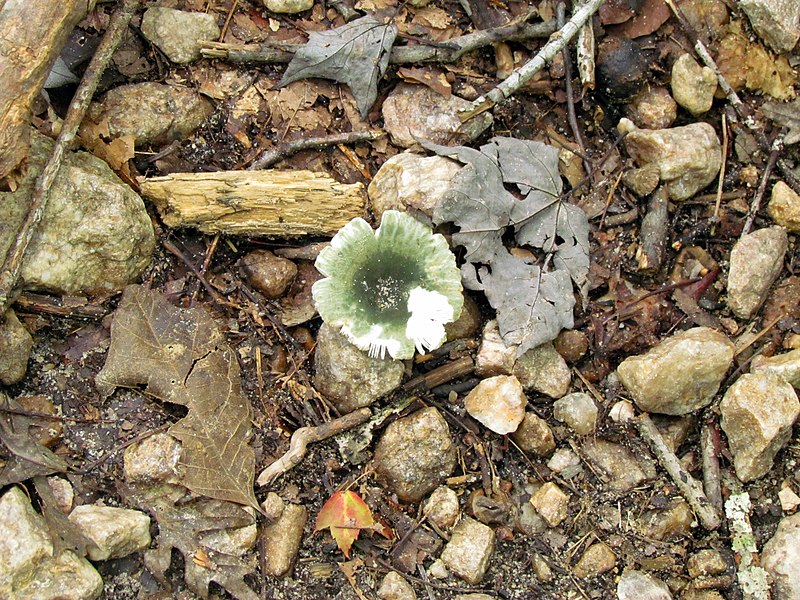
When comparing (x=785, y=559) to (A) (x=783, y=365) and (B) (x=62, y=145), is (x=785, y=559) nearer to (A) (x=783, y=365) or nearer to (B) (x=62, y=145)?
(A) (x=783, y=365)

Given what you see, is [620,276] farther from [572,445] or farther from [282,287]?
[282,287]

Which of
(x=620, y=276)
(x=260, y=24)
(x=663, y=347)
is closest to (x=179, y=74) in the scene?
(x=260, y=24)

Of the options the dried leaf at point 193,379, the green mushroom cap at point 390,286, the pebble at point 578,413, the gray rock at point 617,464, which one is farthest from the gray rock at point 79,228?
the gray rock at point 617,464

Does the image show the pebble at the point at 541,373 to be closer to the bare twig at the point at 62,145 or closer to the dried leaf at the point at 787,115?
the dried leaf at the point at 787,115

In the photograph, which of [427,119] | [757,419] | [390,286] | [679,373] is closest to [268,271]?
[390,286]

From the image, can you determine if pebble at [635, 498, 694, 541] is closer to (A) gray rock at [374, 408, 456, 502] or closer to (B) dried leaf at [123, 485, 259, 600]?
(A) gray rock at [374, 408, 456, 502]
